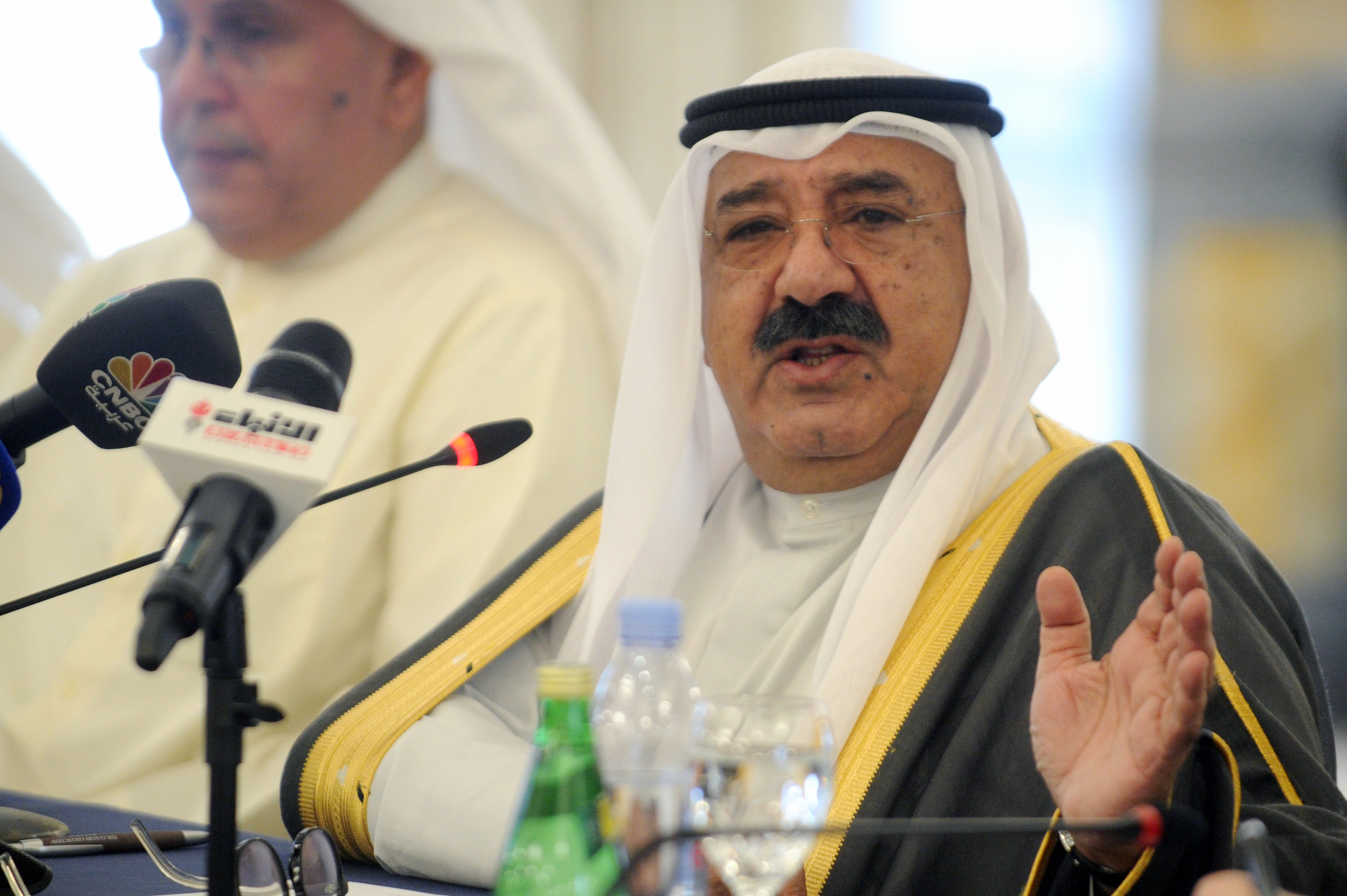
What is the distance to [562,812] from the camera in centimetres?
76

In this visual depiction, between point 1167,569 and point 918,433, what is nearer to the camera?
point 1167,569

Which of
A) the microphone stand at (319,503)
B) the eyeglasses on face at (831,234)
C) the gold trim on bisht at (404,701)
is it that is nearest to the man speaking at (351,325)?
the gold trim on bisht at (404,701)

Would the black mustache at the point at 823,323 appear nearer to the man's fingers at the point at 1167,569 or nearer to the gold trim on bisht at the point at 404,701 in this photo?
the gold trim on bisht at the point at 404,701

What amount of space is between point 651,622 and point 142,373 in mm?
622

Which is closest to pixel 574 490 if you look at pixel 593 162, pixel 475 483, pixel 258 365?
pixel 475 483

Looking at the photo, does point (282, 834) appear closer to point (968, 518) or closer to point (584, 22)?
point (968, 518)

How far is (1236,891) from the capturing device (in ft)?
2.40

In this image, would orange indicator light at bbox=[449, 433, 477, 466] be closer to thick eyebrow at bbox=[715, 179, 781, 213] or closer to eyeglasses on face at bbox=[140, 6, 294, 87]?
thick eyebrow at bbox=[715, 179, 781, 213]

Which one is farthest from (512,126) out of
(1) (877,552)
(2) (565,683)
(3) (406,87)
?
(2) (565,683)

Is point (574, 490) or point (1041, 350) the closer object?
point (1041, 350)

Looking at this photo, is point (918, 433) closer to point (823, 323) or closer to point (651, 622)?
point (823, 323)

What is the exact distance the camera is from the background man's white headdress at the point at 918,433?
1538 millimetres

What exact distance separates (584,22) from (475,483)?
1.55 meters

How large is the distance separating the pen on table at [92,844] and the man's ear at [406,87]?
166 centimetres
